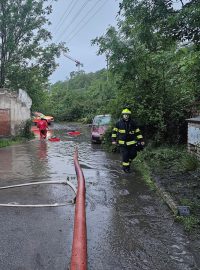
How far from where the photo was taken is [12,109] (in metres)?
18.4

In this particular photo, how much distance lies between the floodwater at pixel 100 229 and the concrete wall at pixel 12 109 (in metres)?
9.69

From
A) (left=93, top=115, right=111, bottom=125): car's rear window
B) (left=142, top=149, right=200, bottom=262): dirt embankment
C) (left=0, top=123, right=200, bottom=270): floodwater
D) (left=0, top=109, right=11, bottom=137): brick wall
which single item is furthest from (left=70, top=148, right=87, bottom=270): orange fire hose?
(left=0, top=109, right=11, bottom=137): brick wall

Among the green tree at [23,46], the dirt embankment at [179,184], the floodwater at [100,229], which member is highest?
the green tree at [23,46]

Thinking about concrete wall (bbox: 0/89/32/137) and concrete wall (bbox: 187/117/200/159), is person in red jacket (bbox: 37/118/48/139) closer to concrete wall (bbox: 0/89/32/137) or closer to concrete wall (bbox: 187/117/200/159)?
concrete wall (bbox: 0/89/32/137)

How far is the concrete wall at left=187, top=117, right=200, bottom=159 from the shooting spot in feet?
31.4

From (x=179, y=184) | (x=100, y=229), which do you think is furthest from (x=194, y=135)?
(x=100, y=229)

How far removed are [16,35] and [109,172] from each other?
15965 mm

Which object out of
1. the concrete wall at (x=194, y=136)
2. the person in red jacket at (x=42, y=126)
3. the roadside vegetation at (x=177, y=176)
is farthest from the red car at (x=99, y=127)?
the concrete wall at (x=194, y=136)

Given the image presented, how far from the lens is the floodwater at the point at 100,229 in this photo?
3879 millimetres

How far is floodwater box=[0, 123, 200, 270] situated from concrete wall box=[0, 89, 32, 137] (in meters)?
9.69

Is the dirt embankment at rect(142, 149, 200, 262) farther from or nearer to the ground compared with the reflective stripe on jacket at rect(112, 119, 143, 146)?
nearer to the ground

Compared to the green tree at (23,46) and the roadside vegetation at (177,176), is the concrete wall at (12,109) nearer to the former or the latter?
the green tree at (23,46)

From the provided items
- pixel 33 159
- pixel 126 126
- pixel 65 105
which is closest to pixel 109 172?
pixel 126 126

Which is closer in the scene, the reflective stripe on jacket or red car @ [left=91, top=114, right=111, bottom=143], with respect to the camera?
the reflective stripe on jacket
